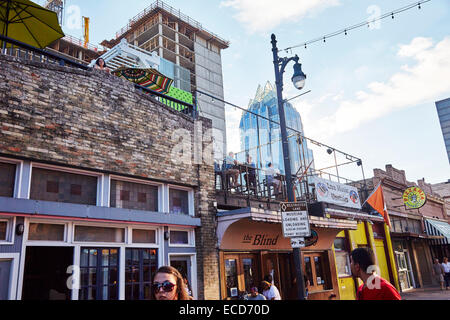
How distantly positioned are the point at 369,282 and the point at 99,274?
664 cm

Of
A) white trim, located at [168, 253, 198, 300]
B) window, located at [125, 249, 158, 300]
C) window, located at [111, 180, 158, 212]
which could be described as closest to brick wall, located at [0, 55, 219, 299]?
white trim, located at [168, 253, 198, 300]

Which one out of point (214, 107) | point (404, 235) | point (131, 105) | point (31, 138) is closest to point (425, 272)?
point (404, 235)

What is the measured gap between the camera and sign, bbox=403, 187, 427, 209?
75.2ft

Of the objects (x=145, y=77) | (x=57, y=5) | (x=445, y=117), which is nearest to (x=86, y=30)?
(x=57, y=5)

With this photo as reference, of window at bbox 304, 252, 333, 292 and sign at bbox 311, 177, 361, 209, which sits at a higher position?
sign at bbox 311, 177, 361, 209

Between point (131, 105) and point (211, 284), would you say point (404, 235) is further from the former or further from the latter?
point (131, 105)

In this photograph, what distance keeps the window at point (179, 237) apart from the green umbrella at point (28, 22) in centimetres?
672

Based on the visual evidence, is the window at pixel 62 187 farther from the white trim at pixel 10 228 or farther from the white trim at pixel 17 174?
the white trim at pixel 10 228

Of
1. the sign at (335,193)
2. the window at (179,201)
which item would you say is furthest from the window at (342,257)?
the window at (179,201)

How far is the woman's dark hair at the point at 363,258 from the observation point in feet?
12.0

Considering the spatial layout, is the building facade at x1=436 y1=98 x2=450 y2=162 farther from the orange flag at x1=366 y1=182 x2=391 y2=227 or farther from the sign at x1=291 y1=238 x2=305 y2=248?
the sign at x1=291 y1=238 x2=305 y2=248

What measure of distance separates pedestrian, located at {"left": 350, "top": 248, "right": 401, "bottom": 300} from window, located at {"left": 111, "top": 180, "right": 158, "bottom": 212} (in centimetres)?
672

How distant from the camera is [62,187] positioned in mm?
8141
